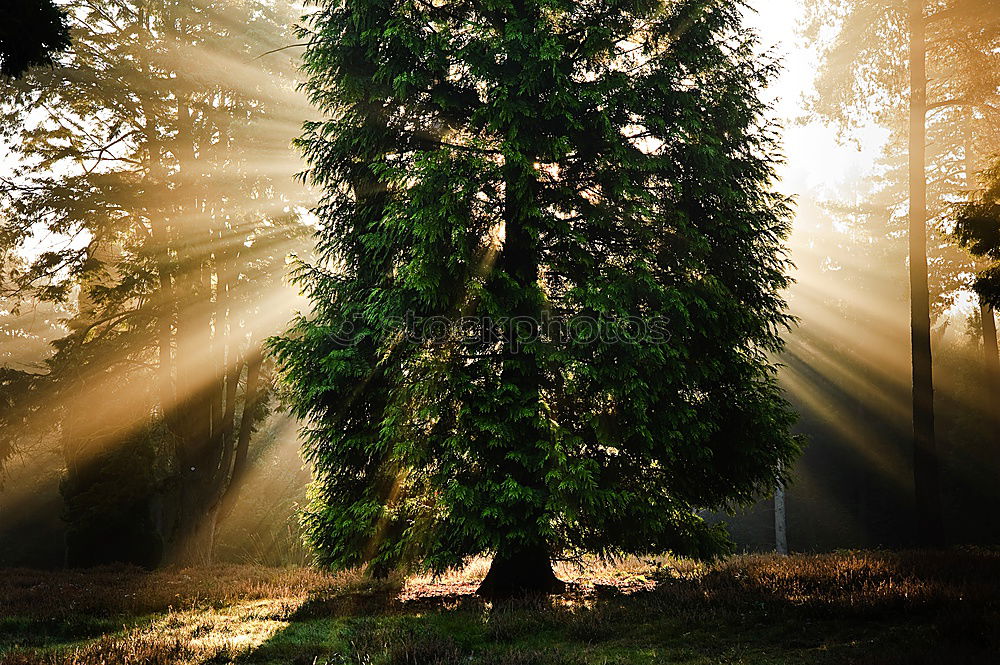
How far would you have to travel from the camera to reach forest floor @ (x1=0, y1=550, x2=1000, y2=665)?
6.31 meters

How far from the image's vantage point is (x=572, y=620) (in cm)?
784

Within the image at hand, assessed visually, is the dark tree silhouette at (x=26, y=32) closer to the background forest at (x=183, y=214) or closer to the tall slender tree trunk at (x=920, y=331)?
the background forest at (x=183, y=214)

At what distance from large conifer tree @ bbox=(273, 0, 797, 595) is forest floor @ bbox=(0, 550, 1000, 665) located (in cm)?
95

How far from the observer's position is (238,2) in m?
15.6

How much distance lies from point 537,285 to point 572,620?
14.2 ft

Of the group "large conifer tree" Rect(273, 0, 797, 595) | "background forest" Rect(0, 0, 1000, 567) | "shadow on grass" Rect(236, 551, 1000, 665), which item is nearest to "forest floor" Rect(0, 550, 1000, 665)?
"shadow on grass" Rect(236, 551, 1000, 665)

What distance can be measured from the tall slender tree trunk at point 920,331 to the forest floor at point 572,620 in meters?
3.34

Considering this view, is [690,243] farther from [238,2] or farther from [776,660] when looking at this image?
[238,2]

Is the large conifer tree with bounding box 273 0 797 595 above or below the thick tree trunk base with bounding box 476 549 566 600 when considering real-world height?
above

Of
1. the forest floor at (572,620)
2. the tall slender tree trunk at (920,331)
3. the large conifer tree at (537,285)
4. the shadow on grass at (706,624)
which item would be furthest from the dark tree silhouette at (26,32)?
the tall slender tree trunk at (920,331)

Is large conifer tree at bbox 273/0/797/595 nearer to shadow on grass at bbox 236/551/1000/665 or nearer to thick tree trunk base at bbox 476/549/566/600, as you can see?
thick tree trunk base at bbox 476/549/566/600

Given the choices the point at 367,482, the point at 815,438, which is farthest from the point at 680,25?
the point at 815,438

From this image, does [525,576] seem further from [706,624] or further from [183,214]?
[183,214]

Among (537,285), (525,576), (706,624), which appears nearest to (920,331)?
(537,285)
